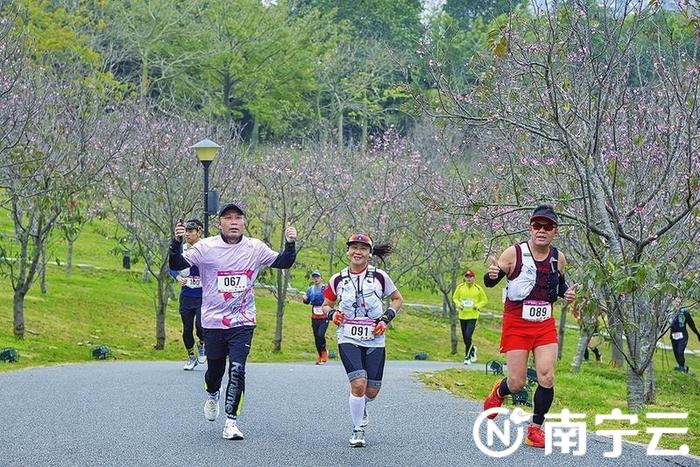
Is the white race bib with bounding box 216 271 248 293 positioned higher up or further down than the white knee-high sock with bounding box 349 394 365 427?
higher up

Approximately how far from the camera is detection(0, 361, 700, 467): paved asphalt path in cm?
829

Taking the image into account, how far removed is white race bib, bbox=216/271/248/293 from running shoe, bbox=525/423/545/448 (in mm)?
2707

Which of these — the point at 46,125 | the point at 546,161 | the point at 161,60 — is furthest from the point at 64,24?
the point at 546,161

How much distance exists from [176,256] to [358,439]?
2.19 metres

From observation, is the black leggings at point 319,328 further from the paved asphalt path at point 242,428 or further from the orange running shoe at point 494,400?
the orange running shoe at point 494,400

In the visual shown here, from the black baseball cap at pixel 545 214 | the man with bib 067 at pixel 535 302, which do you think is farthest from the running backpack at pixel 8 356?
the black baseball cap at pixel 545 214

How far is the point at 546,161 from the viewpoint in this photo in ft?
48.4

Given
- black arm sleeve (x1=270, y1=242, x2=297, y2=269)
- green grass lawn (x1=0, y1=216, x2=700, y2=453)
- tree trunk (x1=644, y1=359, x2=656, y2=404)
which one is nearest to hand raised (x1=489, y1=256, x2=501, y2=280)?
black arm sleeve (x1=270, y1=242, x2=297, y2=269)

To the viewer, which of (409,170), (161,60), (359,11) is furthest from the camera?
(359,11)

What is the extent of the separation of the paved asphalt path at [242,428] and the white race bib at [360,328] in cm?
90

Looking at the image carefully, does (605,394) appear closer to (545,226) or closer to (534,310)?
(534,310)

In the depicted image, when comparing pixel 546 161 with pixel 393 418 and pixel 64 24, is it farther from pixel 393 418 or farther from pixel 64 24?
pixel 64 24

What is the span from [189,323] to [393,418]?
5.33 meters

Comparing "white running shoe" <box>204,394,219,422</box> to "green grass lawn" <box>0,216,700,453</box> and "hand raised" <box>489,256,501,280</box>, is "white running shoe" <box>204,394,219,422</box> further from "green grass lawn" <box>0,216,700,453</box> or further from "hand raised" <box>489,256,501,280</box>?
"green grass lawn" <box>0,216,700,453</box>
